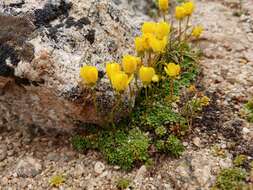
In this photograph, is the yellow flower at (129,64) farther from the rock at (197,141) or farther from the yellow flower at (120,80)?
the rock at (197,141)

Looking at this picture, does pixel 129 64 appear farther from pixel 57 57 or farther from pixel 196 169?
pixel 196 169

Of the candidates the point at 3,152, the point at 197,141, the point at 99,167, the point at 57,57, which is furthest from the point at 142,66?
the point at 3,152

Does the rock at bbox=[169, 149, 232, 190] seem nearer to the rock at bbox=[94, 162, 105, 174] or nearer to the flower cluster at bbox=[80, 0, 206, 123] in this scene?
the rock at bbox=[94, 162, 105, 174]

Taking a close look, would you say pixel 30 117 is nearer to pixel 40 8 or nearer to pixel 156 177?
pixel 40 8

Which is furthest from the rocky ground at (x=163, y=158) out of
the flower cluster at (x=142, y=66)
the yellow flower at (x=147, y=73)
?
the yellow flower at (x=147, y=73)

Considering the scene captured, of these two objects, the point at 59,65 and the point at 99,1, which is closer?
the point at 59,65

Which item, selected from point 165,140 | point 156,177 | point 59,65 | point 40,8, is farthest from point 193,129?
point 40,8
